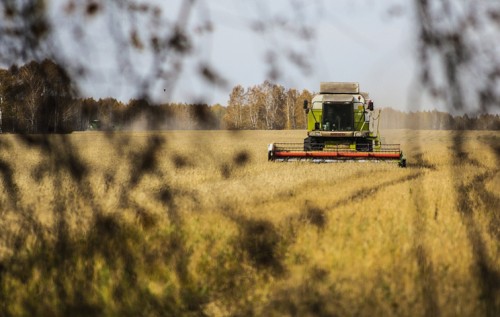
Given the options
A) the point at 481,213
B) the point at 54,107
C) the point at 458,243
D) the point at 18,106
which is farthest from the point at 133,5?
the point at 481,213

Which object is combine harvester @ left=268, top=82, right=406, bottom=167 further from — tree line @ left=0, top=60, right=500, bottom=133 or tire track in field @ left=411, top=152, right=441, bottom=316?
tree line @ left=0, top=60, right=500, bottom=133

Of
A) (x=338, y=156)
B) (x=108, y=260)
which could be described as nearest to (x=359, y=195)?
(x=108, y=260)

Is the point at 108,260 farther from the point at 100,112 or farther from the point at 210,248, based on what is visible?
the point at 100,112

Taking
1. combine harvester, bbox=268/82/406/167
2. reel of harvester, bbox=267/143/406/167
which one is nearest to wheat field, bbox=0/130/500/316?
reel of harvester, bbox=267/143/406/167

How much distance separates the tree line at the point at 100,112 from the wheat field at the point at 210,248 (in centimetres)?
10

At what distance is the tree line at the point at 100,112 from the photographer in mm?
2998

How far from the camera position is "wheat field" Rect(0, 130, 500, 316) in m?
3.46

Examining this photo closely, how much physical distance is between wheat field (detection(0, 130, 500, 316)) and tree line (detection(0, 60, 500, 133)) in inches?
4.0

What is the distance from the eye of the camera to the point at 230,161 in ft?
12.7

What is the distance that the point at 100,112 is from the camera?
3.08 metres

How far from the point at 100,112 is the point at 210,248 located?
2.51 metres

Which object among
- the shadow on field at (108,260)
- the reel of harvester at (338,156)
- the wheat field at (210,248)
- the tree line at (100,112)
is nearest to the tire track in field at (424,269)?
the wheat field at (210,248)

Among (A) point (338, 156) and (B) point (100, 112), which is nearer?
(B) point (100, 112)

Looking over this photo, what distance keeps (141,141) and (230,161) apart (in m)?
0.83
